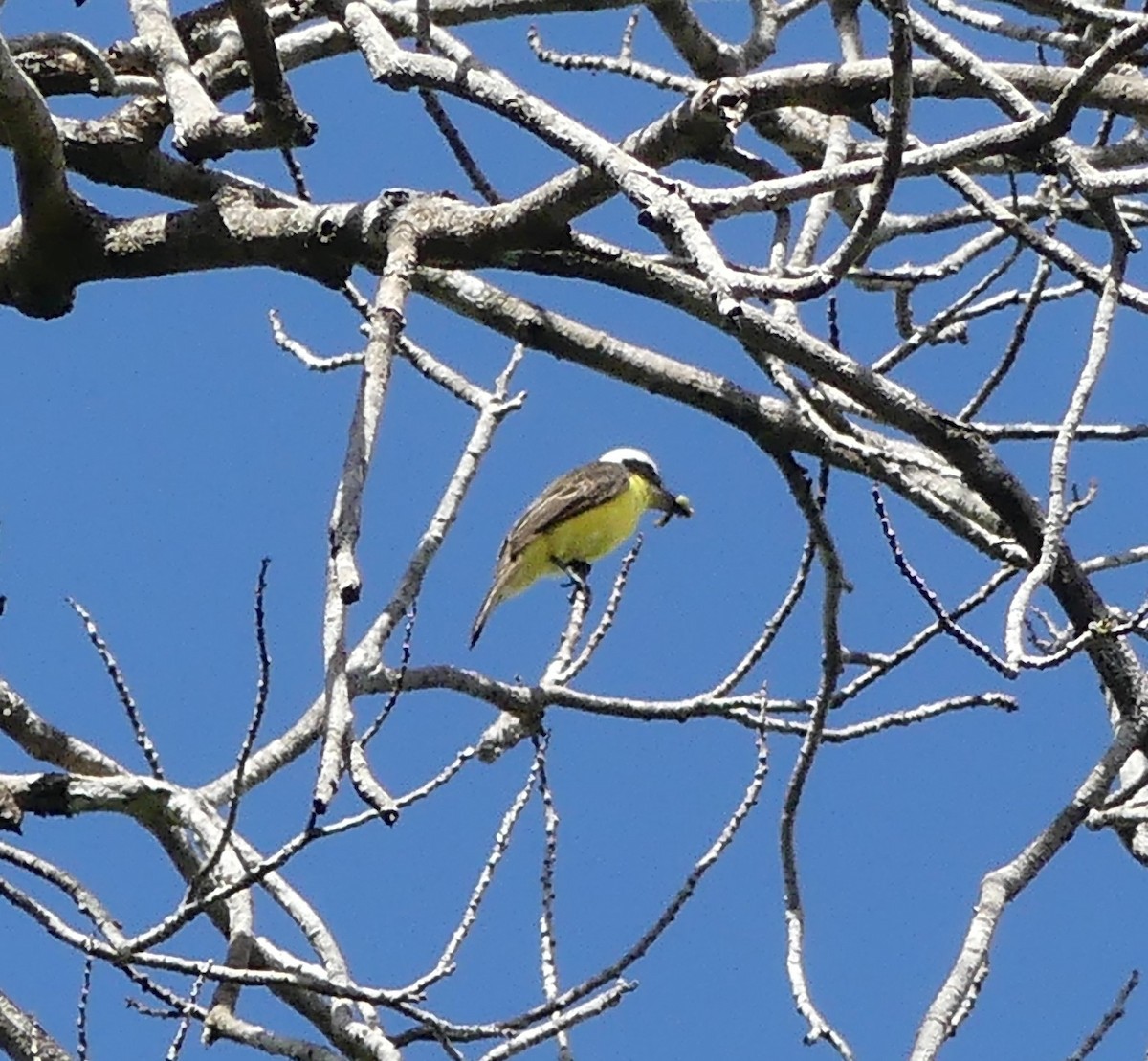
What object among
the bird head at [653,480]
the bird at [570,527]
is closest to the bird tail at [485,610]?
the bird at [570,527]

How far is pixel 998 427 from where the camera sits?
3.65 meters

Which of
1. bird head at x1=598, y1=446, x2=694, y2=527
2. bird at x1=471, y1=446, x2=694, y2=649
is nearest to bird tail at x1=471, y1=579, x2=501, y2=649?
bird at x1=471, y1=446, x2=694, y2=649

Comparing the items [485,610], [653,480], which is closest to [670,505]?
[653,480]

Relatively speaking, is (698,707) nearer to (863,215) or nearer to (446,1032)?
(446,1032)

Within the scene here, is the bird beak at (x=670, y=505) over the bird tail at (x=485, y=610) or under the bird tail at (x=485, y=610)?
over

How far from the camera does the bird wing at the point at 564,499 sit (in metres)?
9.20

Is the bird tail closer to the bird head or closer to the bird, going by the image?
the bird

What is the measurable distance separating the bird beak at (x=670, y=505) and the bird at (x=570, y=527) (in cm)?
15

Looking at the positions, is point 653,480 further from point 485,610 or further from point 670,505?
point 485,610

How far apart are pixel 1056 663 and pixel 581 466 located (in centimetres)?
725

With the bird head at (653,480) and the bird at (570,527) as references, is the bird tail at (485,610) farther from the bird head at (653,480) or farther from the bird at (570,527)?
the bird head at (653,480)

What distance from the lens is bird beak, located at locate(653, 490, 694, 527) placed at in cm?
1011

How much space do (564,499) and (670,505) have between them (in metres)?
0.99

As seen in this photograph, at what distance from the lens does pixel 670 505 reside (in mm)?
10188
